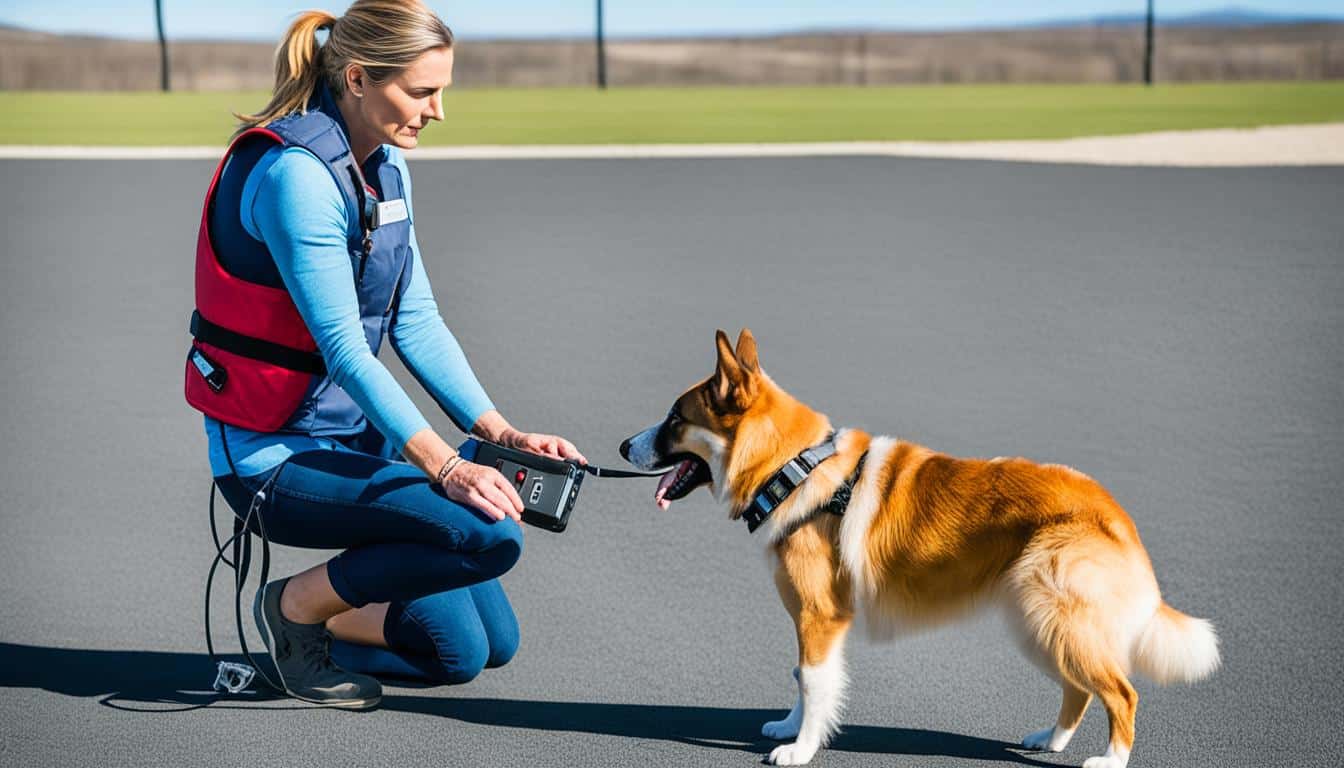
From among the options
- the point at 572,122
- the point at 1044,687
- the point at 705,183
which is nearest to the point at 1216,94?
the point at 572,122

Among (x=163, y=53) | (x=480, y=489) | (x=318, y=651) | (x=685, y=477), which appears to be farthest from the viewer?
(x=163, y=53)

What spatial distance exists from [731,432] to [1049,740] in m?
1.19

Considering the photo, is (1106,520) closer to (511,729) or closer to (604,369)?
(511,729)

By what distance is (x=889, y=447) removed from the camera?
4043 mm

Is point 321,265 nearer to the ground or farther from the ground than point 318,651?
farther from the ground

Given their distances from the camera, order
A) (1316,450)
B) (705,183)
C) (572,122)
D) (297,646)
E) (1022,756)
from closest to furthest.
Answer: (1022,756), (297,646), (1316,450), (705,183), (572,122)

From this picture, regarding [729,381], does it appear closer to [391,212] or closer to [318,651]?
[391,212]

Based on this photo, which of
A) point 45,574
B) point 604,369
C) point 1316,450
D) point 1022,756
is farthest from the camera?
point 604,369

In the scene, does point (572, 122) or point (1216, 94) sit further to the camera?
point (1216, 94)

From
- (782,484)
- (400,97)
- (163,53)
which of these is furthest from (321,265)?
(163,53)

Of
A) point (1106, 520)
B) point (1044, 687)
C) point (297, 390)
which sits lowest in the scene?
point (1044, 687)

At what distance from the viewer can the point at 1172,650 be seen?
11.6 feet

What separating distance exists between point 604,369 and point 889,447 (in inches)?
166

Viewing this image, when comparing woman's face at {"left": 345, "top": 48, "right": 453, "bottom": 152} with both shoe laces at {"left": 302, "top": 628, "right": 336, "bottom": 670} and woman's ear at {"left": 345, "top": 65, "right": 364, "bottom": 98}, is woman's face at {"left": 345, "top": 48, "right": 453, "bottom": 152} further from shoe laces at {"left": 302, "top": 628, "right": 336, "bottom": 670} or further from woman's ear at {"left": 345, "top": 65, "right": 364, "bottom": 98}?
shoe laces at {"left": 302, "top": 628, "right": 336, "bottom": 670}
